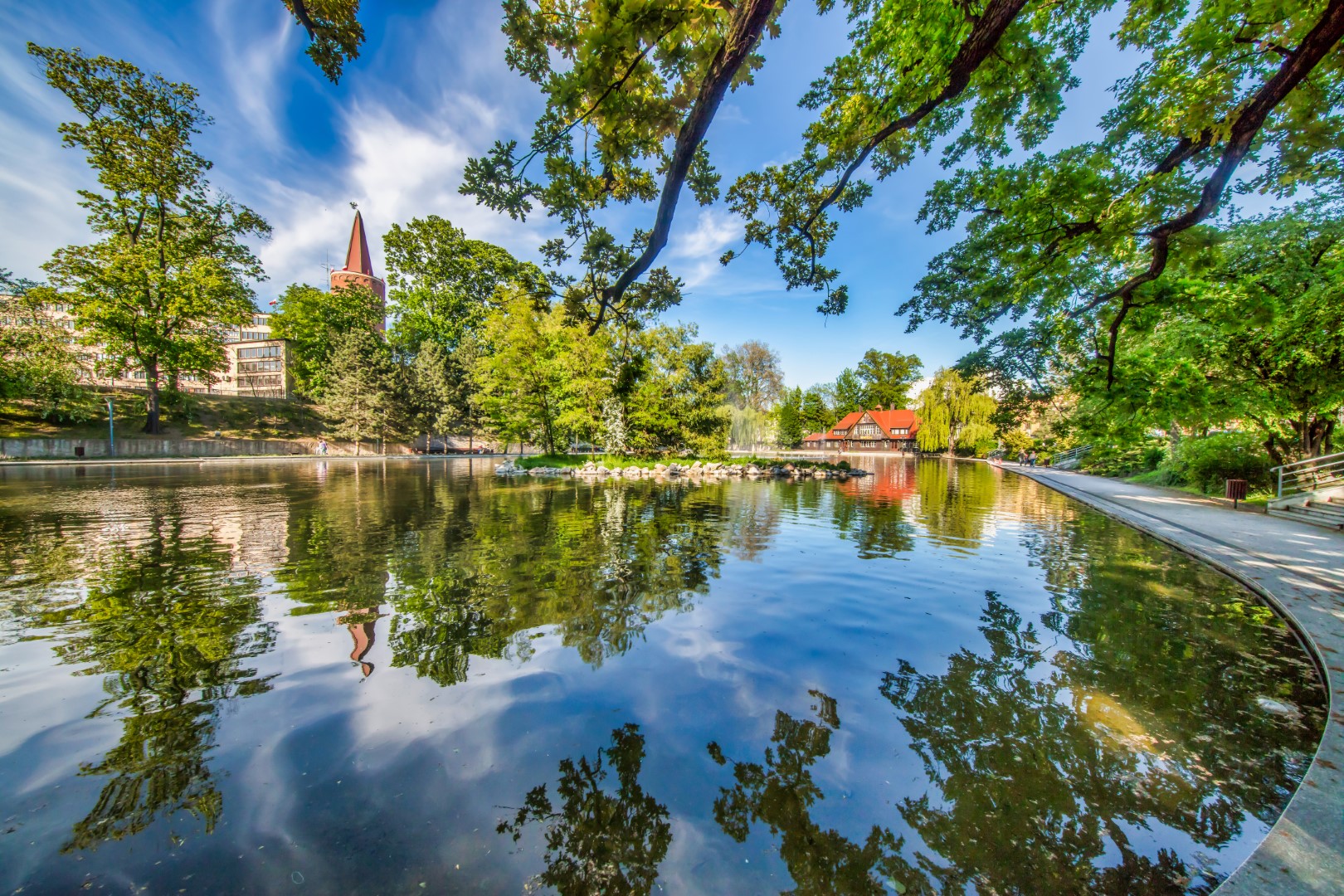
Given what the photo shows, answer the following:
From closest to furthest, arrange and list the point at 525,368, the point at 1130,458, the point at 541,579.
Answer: the point at 541,579, the point at 1130,458, the point at 525,368

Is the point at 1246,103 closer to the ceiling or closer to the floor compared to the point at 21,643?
closer to the ceiling

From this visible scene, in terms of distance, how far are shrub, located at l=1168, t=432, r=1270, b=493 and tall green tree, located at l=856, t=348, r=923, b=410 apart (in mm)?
58992

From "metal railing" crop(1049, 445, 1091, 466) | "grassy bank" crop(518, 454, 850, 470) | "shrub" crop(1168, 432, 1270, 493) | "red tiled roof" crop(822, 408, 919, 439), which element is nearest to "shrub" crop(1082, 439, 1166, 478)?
"shrub" crop(1168, 432, 1270, 493)

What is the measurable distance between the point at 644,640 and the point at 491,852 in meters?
2.42

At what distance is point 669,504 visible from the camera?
13922 mm

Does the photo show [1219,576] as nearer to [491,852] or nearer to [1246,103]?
[1246,103]

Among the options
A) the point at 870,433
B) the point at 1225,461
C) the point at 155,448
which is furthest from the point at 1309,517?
the point at 870,433

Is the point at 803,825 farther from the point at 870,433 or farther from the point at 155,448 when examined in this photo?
the point at 870,433

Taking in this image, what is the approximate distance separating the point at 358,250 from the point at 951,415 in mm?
81135

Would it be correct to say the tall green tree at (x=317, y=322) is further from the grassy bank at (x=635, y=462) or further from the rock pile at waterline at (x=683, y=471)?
the rock pile at waterline at (x=683, y=471)

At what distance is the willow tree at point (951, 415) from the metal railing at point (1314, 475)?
1477 inches

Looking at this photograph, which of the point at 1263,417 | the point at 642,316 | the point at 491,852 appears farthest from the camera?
the point at 1263,417

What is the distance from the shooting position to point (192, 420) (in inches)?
1465

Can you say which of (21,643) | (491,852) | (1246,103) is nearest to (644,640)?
(491,852)
